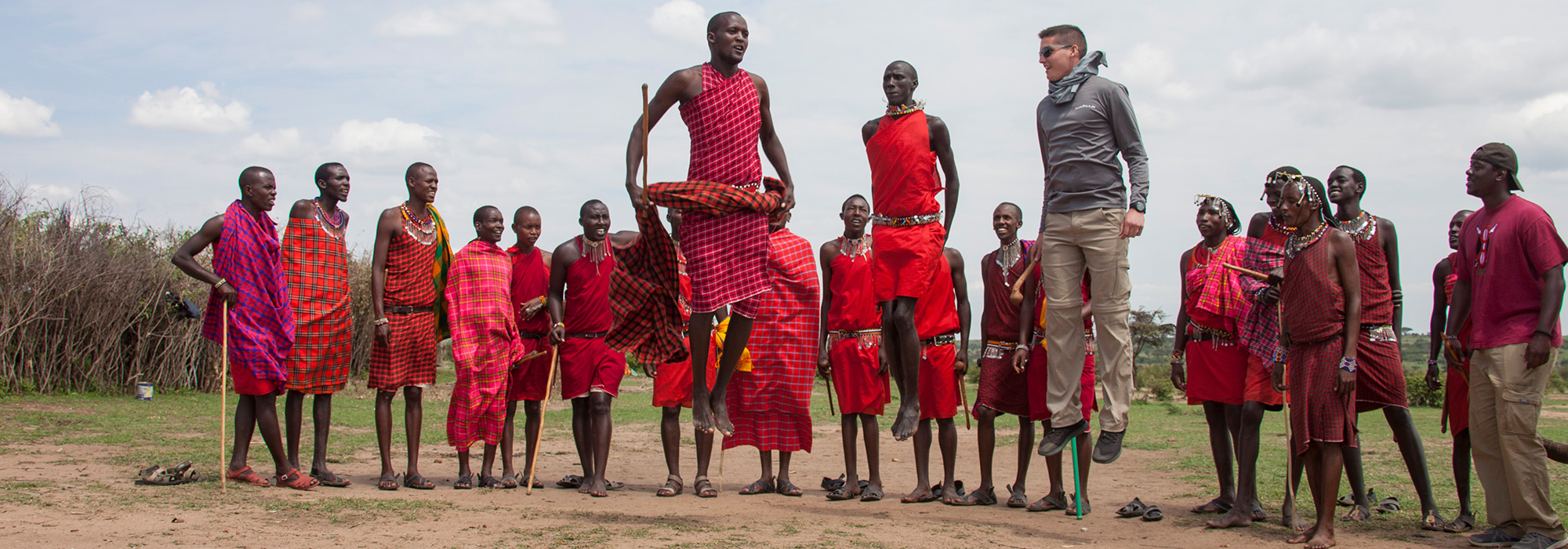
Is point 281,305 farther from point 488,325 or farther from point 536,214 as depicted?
point 536,214

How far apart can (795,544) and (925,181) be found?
296cm

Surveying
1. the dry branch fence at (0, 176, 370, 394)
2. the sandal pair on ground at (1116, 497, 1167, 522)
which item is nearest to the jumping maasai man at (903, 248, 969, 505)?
the sandal pair on ground at (1116, 497, 1167, 522)

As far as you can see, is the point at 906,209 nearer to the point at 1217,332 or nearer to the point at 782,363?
the point at 782,363

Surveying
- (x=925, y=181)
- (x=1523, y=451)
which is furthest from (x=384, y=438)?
(x=1523, y=451)

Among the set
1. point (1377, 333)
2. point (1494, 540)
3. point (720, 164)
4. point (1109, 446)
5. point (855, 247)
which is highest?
point (720, 164)

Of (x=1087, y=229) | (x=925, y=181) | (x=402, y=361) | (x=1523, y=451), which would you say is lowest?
(x=1523, y=451)

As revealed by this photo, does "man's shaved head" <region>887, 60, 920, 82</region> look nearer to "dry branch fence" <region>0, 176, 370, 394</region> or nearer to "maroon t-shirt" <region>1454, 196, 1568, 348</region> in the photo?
"maroon t-shirt" <region>1454, 196, 1568, 348</region>

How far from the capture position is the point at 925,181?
7590 millimetres

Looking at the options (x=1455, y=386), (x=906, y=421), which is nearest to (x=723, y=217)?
(x=906, y=421)

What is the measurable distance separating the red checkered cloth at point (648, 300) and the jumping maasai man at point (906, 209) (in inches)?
74.6

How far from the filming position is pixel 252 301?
7.89 metres

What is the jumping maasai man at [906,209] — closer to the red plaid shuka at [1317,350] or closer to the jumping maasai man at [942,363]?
the jumping maasai man at [942,363]

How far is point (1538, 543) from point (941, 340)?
418 centimetres

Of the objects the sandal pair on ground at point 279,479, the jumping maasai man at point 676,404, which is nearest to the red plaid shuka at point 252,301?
the sandal pair on ground at point 279,479
